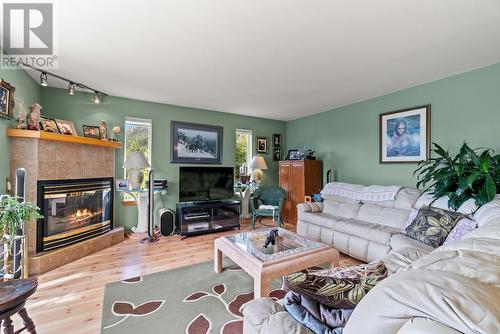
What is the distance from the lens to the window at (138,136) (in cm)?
402

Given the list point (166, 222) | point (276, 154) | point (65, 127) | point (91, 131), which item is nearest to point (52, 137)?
point (65, 127)

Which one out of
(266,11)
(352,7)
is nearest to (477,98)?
(352,7)

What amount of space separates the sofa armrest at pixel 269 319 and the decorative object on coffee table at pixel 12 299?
51.4 inches

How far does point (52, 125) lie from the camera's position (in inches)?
115

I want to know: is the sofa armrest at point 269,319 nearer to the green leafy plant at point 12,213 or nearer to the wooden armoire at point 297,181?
the green leafy plant at point 12,213

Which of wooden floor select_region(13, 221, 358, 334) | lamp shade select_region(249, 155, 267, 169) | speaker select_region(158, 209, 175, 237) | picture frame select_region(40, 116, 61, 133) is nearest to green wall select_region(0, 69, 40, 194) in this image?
picture frame select_region(40, 116, 61, 133)

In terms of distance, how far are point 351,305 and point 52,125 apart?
380 cm

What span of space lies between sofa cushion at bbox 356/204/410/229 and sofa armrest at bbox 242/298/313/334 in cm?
250

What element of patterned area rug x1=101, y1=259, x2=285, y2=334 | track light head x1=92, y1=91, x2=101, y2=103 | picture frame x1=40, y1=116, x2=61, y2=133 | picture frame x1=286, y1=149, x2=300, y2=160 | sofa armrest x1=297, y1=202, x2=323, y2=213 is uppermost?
track light head x1=92, y1=91, x2=101, y2=103

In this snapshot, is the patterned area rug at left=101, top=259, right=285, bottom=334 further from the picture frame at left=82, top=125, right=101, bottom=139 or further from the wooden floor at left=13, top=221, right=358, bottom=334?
the picture frame at left=82, top=125, right=101, bottom=139

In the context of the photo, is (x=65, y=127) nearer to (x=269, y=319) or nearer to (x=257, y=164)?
(x=257, y=164)

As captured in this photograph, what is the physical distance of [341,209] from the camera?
3619mm

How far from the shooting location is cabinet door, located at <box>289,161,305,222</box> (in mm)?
4559

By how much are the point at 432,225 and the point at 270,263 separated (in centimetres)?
182
